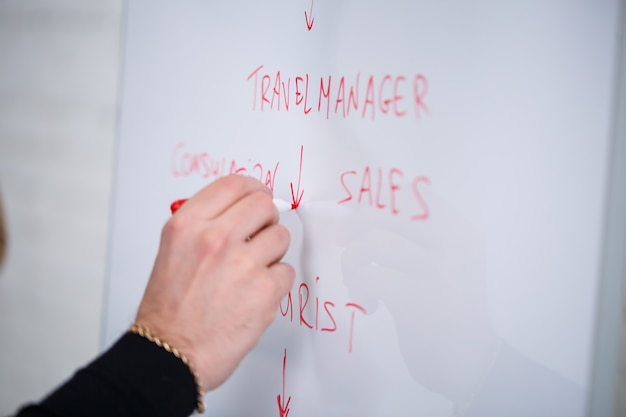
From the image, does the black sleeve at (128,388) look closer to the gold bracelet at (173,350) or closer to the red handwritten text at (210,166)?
the gold bracelet at (173,350)

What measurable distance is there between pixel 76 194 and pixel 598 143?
84cm

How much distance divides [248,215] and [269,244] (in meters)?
0.04

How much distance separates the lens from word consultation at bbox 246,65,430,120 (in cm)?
47

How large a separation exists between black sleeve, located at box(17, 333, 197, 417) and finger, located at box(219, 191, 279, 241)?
134 millimetres

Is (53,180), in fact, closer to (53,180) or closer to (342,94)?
(53,180)

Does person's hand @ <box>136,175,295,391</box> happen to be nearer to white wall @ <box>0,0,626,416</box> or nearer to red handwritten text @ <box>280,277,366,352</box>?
red handwritten text @ <box>280,277,366,352</box>

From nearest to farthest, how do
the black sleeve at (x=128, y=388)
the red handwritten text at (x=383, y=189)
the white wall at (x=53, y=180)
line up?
the black sleeve at (x=128, y=388) < the red handwritten text at (x=383, y=189) < the white wall at (x=53, y=180)

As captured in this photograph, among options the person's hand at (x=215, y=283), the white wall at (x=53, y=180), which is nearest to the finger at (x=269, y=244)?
the person's hand at (x=215, y=283)

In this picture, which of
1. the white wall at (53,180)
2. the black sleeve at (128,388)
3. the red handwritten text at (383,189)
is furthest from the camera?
the white wall at (53,180)

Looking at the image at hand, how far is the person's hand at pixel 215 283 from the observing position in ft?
1.43

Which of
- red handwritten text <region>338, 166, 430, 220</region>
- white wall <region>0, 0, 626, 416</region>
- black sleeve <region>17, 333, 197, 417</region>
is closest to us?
black sleeve <region>17, 333, 197, 417</region>

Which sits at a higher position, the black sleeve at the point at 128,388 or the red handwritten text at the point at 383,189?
the red handwritten text at the point at 383,189

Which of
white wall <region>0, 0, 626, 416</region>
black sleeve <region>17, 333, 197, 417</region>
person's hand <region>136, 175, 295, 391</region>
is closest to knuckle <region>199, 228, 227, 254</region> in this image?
person's hand <region>136, 175, 295, 391</region>

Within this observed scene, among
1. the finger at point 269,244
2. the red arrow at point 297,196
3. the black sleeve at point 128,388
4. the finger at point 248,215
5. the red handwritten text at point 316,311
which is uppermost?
the red arrow at point 297,196
